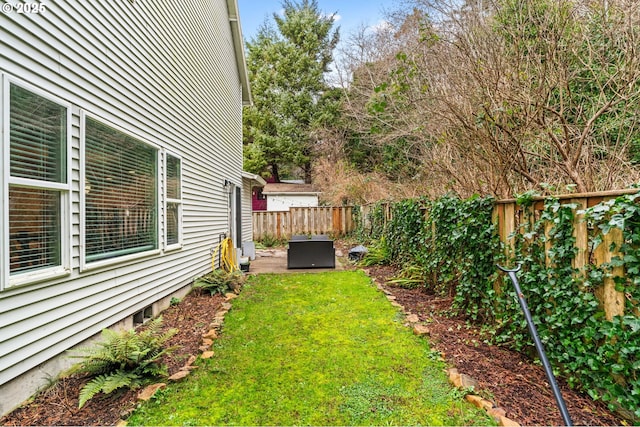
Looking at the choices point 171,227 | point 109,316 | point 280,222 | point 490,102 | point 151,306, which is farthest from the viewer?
point 280,222

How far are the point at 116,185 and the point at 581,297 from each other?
432 cm

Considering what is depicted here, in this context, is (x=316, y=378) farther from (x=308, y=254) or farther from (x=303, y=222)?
(x=303, y=222)

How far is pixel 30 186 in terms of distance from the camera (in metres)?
2.50

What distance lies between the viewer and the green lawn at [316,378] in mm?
2303

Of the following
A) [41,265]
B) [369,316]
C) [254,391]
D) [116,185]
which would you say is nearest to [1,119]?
[41,265]

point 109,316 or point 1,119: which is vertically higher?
point 1,119

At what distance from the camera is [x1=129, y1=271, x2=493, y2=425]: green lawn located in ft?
7.55

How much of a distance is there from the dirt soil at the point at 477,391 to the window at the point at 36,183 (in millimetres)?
956

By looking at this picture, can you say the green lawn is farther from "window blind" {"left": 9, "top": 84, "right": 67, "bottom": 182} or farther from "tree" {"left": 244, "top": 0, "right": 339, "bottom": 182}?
"tree" {"left": 244, "top": 0, "right": 339, "bottom": 182}

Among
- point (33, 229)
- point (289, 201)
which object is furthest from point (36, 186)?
point (289, 201)

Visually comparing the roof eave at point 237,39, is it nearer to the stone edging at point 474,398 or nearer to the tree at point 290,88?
the stone edging at point 474,398

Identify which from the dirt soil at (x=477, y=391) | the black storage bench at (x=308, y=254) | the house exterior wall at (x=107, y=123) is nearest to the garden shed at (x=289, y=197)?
the black storage bench at (x=308, y=254)

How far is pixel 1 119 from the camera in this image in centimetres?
221

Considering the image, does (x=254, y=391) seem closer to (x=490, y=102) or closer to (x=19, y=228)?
(x=19, y=228)
